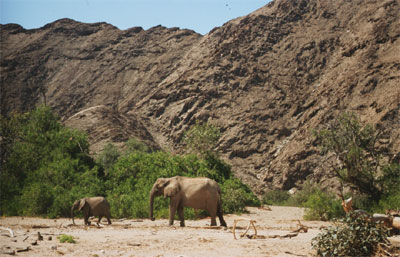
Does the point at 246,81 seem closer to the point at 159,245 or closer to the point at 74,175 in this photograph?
the point at 74,175

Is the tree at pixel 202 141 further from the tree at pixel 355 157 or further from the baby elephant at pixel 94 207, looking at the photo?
the baby elephant at pixel 94 207

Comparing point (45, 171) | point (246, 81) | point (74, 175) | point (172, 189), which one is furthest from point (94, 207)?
point (246, 81)

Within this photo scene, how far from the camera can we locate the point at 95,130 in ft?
188

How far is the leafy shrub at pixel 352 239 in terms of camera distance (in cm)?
862

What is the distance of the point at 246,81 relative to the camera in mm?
67438

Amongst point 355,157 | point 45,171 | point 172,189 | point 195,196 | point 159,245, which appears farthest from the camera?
point 45,171

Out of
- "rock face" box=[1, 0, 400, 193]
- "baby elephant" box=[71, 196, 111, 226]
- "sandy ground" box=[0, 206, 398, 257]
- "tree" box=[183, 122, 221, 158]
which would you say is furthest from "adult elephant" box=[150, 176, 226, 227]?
"rock face" box=[1, 0, 400, 193]

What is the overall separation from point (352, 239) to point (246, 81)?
59.8 meters

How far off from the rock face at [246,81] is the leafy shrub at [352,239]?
35.4 metres

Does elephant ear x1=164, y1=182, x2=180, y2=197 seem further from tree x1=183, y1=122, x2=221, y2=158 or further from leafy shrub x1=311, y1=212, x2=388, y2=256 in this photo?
tree x1=183, y1=122, x2=221, y2=158

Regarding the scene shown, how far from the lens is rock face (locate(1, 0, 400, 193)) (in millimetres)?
55188

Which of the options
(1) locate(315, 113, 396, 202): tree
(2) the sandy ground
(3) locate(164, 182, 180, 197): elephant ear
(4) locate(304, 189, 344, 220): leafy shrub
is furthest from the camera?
(1) locate(315, 113, 396, 202): tree

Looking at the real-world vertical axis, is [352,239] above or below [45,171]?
below

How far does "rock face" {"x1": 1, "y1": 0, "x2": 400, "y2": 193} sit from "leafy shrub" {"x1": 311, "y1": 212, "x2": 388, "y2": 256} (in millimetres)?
35366
